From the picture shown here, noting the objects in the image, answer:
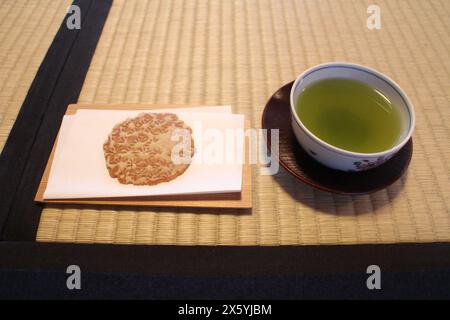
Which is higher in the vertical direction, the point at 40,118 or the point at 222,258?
the point at 40,118

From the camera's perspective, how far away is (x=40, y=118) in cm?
67

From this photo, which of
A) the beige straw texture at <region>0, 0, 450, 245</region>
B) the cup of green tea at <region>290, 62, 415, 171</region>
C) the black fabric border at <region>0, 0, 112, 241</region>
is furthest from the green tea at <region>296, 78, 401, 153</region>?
the black fabric border at <region>0, 0, 112, 241</region>

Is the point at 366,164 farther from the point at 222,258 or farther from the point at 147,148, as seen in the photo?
the point at 147,148

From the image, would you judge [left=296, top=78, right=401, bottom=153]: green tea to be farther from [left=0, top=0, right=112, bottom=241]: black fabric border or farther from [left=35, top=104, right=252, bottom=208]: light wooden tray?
[left=0, top=0, right=112, bottom=241]: black fabric border

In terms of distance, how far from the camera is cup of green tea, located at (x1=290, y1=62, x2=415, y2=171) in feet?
1.86

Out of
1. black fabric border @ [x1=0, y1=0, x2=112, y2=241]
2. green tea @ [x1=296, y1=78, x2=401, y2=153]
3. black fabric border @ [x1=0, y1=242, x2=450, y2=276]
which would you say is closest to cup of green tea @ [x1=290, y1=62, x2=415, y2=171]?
green tea @ [x1=296, y1=78, x2=401, y2=153]

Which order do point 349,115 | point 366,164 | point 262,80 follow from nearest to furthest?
1. point 366,164
2. point 349,115
3. point 262,80

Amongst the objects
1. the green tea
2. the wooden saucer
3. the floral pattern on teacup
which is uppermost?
the green tea

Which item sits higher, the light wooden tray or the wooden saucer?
the wooden saucer

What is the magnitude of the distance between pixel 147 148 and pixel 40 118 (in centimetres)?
26

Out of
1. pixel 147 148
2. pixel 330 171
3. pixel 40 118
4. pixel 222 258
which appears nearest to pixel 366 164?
pixel 330 171

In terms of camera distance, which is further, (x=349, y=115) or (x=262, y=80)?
(x=262, y=80)

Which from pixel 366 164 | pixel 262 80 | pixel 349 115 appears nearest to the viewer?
pixel 366 164
